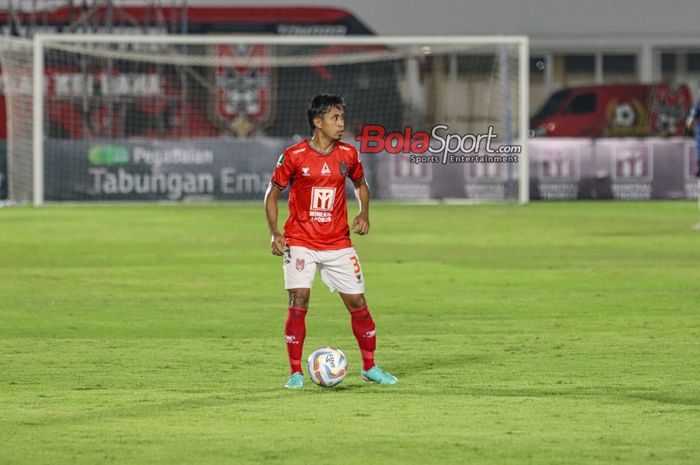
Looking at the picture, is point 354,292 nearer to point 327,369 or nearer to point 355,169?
point 327,369

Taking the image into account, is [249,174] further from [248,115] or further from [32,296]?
[32,296]

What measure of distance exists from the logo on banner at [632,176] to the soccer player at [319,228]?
29103 mm

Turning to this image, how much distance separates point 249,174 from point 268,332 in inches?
961

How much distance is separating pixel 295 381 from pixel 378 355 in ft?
6.20

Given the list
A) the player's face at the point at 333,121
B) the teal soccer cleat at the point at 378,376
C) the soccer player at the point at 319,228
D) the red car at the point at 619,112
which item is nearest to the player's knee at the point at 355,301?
the soccer player at the point at 319,228

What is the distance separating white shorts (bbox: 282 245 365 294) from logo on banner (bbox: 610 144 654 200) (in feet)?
95.8

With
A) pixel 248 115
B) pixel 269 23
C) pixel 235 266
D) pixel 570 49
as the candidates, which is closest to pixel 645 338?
pixel 235 266

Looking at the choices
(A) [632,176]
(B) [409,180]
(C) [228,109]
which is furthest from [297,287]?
(C) [228,109]

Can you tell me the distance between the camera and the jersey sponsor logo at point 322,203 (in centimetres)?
1063

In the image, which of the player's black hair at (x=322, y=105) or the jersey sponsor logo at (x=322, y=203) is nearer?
the player's black hair at (x=322, y=105)

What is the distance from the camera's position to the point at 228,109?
43.4 m

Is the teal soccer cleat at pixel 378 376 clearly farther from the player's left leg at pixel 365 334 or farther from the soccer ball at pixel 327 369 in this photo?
the soccer ball at pixel 327 369

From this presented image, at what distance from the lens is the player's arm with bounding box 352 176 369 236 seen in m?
10.7

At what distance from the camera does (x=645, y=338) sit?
43.5ft
